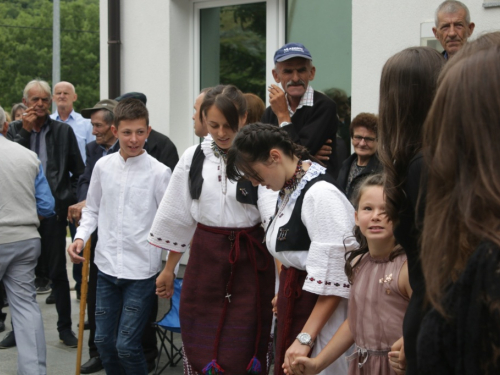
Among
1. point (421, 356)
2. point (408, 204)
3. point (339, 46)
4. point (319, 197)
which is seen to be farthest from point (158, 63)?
point (421, 356)

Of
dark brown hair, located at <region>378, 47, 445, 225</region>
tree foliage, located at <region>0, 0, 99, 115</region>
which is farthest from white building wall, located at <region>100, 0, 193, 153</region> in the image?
tree foliage, located at <region>0, 0, 99, 115</region>

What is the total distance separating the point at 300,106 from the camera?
177 inches

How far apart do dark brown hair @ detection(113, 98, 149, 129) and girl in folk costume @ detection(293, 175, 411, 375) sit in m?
2.15

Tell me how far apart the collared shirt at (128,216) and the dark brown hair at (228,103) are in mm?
947

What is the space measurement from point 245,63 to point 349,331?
451 cm

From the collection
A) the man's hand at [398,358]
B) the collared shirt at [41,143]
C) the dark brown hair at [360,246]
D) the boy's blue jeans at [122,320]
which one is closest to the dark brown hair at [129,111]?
the boy's blue jeans at [122,320]

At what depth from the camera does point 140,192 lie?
15.8 ft

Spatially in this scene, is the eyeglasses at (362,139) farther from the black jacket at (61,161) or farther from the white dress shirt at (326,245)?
the black jacket at (61,161)

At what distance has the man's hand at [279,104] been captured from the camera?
4344 millimetres

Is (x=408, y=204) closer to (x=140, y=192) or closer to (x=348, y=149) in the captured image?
(x=140, y=192)

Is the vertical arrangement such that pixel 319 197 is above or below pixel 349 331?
above

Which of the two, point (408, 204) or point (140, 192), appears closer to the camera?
point (408, 204)

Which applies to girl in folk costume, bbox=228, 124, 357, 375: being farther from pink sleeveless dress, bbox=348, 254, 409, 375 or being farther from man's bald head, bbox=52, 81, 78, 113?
man's bald head, bbox=52, 81, 78, 113

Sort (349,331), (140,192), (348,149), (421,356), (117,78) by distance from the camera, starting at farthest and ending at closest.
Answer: (117,78), (348,149), (140,192), (349,331), (421,356)
